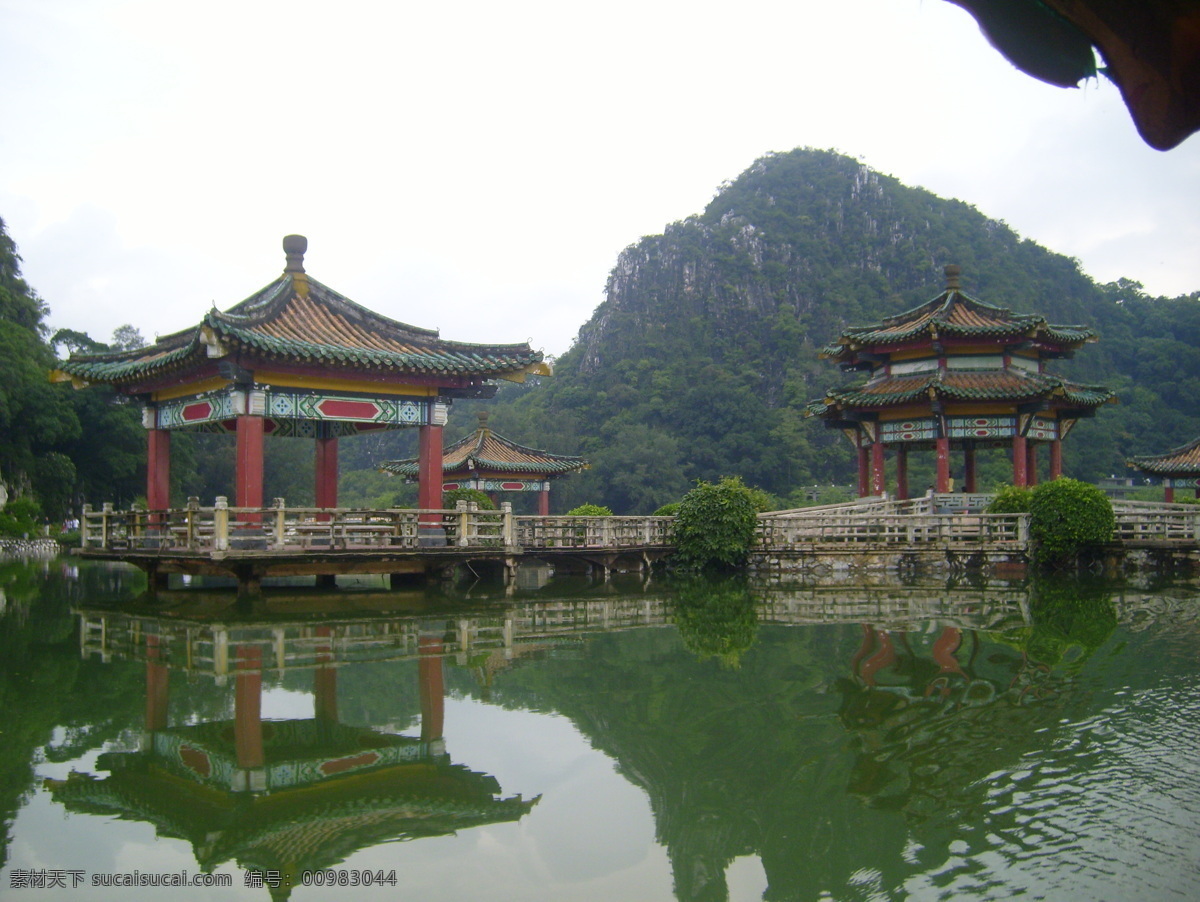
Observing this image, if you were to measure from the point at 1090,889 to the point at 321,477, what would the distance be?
60.9ft

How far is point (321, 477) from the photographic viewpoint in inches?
824

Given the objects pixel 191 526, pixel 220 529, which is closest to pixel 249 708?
pixel 220 529

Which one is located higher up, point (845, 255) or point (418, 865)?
point (845, 255)

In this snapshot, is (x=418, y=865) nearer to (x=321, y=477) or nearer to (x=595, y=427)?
(x=321, y=477)

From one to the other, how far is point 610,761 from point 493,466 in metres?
25.7

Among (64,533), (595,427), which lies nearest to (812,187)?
(595,427)

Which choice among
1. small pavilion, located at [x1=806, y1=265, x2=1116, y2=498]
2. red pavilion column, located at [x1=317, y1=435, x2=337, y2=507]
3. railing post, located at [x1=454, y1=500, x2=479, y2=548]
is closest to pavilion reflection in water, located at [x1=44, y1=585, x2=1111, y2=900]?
railing post, located at [x1=454, y1=500, x2=479, y2=548]

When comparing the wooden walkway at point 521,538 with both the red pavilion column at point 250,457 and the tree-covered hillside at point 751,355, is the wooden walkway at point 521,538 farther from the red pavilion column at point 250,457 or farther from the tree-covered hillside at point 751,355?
the tree-covered hillside at point 751,355

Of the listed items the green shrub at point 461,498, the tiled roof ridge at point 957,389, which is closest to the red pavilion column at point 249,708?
the green shrub at point 461,498

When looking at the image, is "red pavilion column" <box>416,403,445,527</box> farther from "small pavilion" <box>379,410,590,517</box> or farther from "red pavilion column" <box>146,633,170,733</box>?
"small pavilion" <box>379,410,590,517</box>

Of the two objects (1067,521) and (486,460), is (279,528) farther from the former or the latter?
(486,460)

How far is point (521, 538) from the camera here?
65.0 feet

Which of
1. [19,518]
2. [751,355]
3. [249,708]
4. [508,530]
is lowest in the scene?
[249,708]

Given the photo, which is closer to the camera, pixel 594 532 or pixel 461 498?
pixel 594 532
